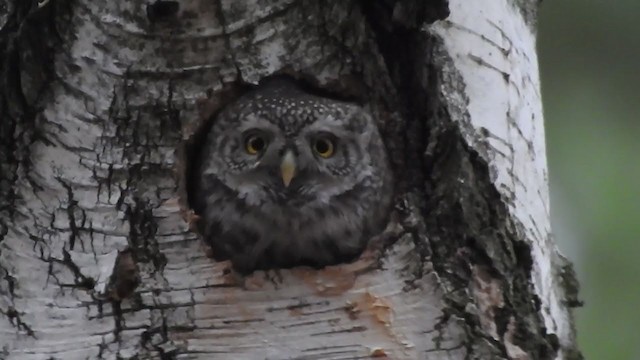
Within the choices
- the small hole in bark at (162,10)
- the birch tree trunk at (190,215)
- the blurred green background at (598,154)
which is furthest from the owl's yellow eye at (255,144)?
the blurred green background at (598,154)

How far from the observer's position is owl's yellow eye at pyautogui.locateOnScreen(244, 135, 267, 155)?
327cm

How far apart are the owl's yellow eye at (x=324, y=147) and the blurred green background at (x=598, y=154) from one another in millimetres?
1575

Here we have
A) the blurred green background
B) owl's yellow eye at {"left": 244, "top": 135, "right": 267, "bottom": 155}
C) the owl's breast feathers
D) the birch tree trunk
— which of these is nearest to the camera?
the birch tree trunk

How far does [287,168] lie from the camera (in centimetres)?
315

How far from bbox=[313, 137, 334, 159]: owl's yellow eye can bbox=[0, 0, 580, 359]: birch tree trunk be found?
536 mm

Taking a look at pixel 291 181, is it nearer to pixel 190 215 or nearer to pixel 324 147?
pixel 324 147

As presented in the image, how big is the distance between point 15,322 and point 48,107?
0.50 meters

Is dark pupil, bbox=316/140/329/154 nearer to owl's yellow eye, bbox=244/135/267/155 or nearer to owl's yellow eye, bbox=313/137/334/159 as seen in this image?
owl's yellow eye, bbox=313/137/334/159

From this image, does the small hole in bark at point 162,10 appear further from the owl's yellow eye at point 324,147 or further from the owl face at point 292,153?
the owl's yellow eye at point 324,147

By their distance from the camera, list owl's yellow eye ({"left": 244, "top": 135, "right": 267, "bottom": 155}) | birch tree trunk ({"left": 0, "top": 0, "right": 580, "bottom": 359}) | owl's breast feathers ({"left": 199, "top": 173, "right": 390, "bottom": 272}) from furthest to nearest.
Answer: owl's yellow eye ({"left": 244, "top": 135, "right": 267, "bottom": 155}) < owl's breast feathers ({"left": 199, "top": 173, "right": 390, "bottom": 272}) < birch tree trunk ({"left": 0, "top": 0, "right": 580, "bottom": 359})

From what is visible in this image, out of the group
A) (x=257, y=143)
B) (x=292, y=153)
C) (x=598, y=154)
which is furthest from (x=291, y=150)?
(x=598, y=154)

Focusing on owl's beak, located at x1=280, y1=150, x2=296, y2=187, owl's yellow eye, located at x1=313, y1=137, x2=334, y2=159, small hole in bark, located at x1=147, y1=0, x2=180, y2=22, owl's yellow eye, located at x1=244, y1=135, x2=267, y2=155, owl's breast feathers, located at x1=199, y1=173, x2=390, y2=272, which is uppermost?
small hole in bark, located at x1=147, y1=0, x2=180, y2=22

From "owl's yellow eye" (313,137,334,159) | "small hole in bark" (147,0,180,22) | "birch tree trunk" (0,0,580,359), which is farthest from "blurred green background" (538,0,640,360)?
"small hole in bark" (147,0,180,22)

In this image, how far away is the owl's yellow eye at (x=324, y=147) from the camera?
3.31m
